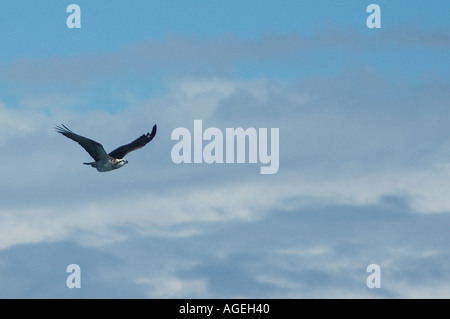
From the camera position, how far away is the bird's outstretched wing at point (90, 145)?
88.2 m

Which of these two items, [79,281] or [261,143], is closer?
[79,281]

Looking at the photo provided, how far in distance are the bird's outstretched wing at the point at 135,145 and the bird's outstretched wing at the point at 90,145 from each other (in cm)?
465

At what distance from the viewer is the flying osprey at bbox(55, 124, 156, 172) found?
90031 millimetres

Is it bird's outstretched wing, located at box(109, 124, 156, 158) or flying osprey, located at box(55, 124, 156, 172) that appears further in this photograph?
bird's outstretched wing, located at box(109, 124, 156, 158)

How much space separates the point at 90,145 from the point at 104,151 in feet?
4.98

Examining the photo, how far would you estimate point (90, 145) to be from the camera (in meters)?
92.0

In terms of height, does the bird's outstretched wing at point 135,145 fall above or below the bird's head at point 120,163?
above

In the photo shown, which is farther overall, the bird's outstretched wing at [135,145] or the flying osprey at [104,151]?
the bird's outstretched wing at [135,145]
